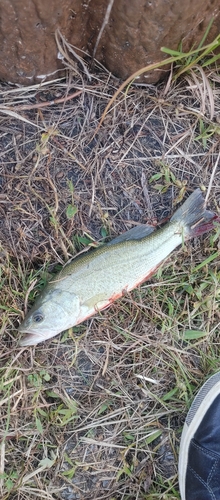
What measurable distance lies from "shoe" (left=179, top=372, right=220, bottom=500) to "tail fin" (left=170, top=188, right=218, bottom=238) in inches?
36.7

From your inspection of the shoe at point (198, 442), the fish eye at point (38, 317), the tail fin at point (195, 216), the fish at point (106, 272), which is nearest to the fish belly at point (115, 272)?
the fish at point (106, 272)

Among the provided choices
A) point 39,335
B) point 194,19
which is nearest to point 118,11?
point 194,19

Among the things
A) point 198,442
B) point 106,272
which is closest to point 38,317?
point 106,272

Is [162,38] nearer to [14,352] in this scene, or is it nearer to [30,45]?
[30,45]

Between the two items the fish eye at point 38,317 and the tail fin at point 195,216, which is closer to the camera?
the fish eye at point 38,317

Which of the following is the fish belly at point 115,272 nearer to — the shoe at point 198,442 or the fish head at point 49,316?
the fish head at point 49,316

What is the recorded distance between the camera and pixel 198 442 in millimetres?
2814

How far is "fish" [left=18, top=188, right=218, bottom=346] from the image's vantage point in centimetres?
255

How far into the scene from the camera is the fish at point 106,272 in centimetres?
255

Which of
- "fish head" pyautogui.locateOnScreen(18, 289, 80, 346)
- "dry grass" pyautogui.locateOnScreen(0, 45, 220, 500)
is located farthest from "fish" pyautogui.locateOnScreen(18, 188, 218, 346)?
"dry grass" pyautogui.locateOnScreen(0, 45, 220, 500)

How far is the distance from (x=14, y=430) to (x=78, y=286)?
965mm

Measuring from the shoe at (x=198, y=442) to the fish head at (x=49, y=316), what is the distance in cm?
99

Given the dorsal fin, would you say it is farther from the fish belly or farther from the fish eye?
the fish eye

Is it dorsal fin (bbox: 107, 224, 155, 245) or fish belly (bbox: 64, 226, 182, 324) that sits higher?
dorsal fin (bbox: 107, 224, 155, 245)
